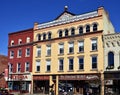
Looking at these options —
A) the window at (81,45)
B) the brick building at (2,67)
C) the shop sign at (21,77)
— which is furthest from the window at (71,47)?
the brick building at (2,67)

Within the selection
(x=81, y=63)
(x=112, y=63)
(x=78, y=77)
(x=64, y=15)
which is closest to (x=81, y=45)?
(x=81, y=63)

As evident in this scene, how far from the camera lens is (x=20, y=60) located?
56.1 m

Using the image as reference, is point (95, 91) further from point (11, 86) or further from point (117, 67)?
point (11, 86)

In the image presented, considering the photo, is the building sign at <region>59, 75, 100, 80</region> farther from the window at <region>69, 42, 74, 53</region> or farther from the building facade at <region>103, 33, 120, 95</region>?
the window at <region>69, 42, 74, 53</region>

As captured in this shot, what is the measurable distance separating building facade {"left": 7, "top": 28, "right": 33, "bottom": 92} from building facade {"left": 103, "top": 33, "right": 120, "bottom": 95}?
1724cm

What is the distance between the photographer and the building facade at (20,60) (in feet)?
177

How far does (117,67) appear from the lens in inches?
1642

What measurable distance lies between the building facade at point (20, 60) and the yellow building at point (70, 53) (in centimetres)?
152

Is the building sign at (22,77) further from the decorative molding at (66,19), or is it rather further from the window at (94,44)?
the window at (94,44)

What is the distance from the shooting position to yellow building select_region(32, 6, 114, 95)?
146 feet

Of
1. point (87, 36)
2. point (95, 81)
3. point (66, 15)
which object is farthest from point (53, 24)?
point (95, 81)

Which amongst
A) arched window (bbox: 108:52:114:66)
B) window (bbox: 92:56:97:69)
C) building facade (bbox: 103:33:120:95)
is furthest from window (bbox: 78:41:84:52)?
arched window (bbox: 108:52:114:66)

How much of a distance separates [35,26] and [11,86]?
14.1m

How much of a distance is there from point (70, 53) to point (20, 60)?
13353mm
